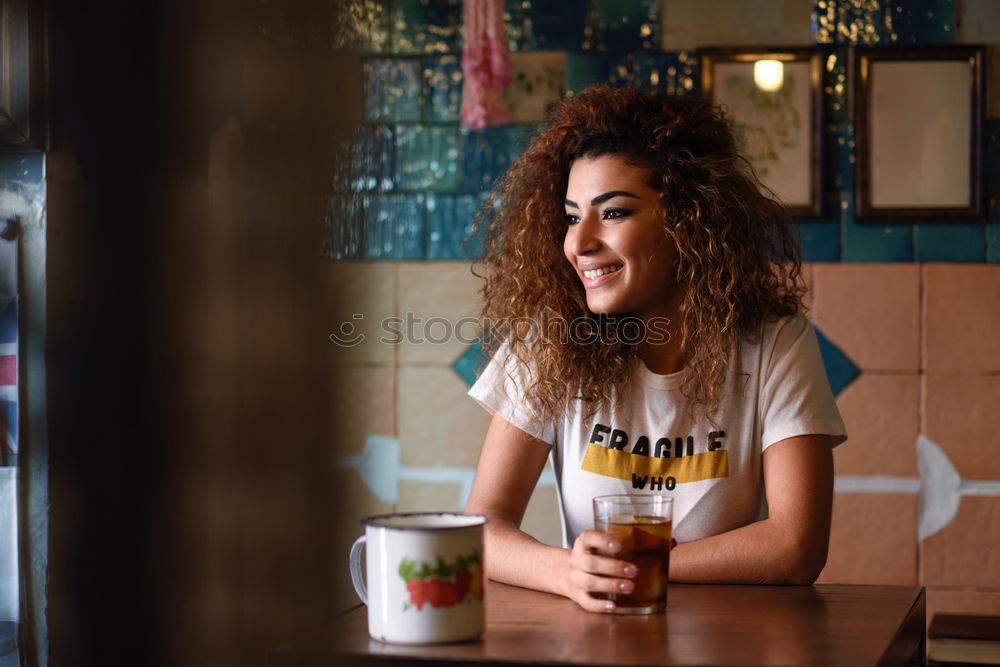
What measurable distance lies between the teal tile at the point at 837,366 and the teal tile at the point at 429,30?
114 cm

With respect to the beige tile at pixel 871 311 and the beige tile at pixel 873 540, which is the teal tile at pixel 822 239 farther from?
the beige tile at pixel 873 540

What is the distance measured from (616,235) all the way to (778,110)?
39.4 inches

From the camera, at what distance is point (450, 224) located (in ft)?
8.27

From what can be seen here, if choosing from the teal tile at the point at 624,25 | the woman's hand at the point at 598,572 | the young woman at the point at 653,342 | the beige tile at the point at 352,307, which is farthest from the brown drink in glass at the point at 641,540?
the teal tile at the point at 624,25

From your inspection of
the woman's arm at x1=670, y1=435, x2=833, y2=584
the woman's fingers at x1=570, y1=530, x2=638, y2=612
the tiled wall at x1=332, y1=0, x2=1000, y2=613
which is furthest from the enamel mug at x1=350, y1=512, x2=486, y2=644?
the tiled wall at x1=332, y1=0, x2=1000, y2=613

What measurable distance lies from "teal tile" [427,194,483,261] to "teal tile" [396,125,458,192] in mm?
35

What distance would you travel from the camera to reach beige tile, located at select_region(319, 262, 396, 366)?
0.57ft

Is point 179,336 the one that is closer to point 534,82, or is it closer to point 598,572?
point 598,572

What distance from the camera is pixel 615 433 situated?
4.89ft

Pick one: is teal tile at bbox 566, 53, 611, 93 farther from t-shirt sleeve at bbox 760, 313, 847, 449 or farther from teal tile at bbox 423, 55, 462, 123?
t-shirt sleeve at bbox 760, 313, 847, 449

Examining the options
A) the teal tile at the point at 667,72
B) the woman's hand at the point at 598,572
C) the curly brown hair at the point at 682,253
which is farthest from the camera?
the teal tile at the point at 667,72

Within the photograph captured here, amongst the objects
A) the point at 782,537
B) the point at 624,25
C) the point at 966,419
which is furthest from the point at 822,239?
the point at 782,537

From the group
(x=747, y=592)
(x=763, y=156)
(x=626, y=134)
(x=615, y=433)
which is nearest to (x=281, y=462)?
(x=747, y=592)

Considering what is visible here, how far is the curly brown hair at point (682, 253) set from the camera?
152cm
